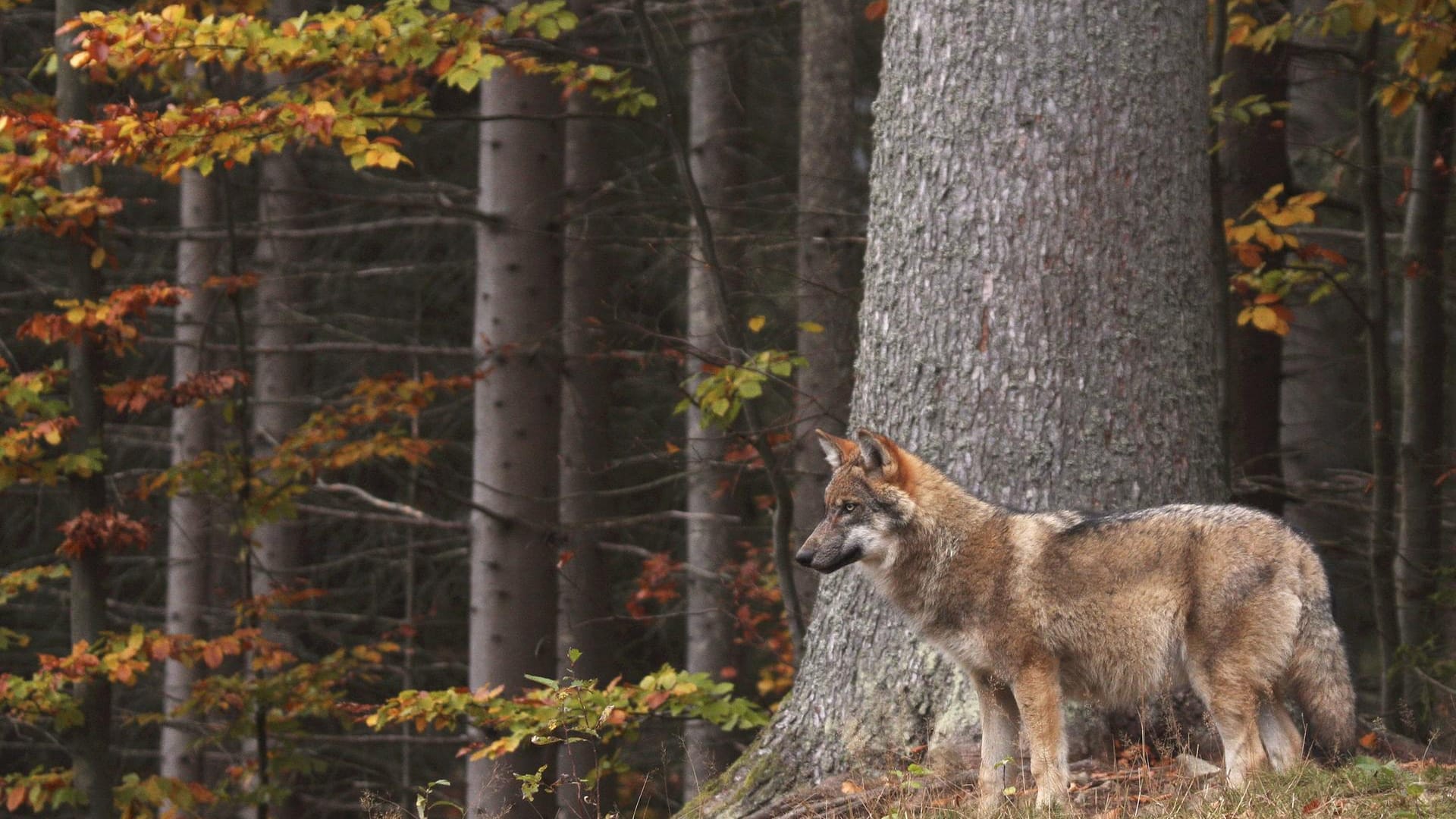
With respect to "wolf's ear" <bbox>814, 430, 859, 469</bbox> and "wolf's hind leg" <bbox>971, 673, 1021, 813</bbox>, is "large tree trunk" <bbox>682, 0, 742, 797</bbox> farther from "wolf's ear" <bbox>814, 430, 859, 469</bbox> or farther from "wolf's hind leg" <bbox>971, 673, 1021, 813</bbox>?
"wolf's hind leg" <bbox>971, 673, 1021, 813</bbox>

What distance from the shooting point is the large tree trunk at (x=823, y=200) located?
1072 centimetres

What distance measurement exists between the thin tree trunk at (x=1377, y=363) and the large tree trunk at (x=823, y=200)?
387 centimetres

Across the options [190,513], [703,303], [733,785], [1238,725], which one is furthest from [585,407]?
[1238,725]

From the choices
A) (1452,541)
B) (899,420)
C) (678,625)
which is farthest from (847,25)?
(678,625)

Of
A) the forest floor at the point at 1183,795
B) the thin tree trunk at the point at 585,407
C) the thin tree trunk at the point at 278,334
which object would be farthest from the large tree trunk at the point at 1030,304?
the thin tree trunk at the point at 278,334

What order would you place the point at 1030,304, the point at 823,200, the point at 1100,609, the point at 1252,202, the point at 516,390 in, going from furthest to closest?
the point at 823,200
the point at 516,390
the point at 1252,202
the point at 1030,304
the point at 1100,609

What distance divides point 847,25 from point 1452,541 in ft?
22.5

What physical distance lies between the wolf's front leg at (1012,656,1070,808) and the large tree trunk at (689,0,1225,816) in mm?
698

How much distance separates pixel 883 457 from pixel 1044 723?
4.28 feet

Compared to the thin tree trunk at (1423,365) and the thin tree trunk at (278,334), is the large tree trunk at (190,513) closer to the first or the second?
the thin tree trunk at (278,334)

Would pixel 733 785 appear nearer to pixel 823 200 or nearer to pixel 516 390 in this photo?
pixel 516 390

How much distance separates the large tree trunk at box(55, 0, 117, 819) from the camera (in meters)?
9.73

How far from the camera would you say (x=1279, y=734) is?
18.7 ft

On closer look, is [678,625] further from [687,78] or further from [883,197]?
[883,197]
